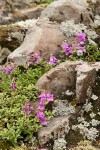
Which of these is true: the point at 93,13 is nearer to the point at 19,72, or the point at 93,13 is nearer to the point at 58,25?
the point at 58,25

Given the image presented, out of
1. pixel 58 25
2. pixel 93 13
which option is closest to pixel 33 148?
pixel 58 25

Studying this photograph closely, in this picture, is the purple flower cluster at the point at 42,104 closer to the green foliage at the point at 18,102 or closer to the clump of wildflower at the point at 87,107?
the green foliage at the point at 18,102

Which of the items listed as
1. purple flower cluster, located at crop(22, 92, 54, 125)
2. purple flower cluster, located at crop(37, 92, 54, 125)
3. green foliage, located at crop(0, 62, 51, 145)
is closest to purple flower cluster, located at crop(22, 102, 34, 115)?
purple flower cluster, located at crop(22, 92, 54, 125)

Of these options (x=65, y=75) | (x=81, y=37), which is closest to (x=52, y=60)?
(x=65, y=75)

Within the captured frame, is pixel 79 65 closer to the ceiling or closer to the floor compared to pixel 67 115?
closer to the ceiling

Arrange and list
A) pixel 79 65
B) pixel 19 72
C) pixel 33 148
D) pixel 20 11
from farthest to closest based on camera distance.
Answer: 1. pixel 20 11
2. pixel 19 72
3. pixel 79 65
4. pixel 33 148

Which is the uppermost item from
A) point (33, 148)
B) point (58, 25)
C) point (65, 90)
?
point (58, 25)
